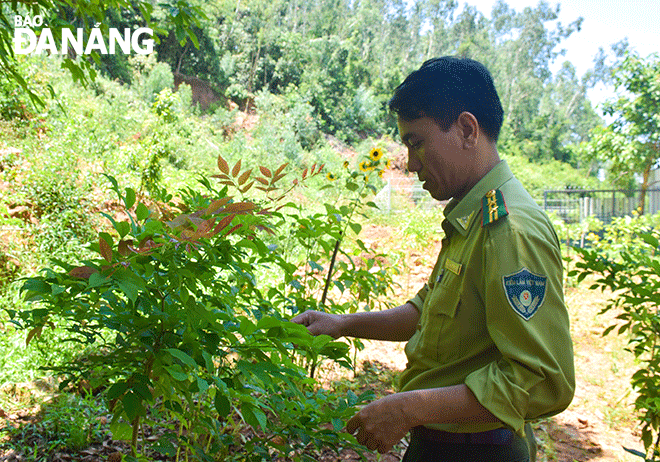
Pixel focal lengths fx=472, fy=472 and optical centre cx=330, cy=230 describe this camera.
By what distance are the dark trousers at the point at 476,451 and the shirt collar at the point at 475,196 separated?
1.54ft

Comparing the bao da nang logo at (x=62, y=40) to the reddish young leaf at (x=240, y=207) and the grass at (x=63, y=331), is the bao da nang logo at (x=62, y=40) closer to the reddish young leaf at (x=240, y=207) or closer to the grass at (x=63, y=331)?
the grass at (x=63, y=331)

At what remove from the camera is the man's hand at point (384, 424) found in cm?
93

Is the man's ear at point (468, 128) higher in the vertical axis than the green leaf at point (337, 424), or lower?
higher

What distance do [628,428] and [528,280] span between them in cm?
283

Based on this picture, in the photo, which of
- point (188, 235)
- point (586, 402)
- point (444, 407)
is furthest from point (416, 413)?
point (586, 402)

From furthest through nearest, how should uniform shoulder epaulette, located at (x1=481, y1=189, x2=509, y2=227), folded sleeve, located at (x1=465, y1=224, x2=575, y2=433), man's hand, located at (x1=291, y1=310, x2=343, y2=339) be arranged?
man's hand, located at (x1=291, y1=310, x2=343, y2=339) → uniform shoulder epaulette, located at (x1=481, y1=189, x2=509, y2=227) → folded sleeve, located at (x1=465, y1=224, x2=575, y2=433)

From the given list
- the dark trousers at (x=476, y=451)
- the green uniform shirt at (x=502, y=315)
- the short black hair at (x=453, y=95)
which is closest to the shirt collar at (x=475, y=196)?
the green uniform shirt at (x=502, y=315)

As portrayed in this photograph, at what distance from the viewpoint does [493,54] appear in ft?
150

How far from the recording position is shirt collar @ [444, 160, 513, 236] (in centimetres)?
108

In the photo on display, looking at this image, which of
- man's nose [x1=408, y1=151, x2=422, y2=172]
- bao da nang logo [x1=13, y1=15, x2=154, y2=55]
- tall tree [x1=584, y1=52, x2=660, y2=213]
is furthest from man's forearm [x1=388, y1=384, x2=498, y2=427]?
tall tree [x1=584, y1=52, x2=660, y2=213]

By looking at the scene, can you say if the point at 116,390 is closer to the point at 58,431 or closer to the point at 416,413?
the point at 416,413

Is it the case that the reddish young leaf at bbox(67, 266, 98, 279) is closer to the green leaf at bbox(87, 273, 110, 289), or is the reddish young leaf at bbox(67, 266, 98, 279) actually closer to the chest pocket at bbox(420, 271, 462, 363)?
the green leaf at bbox(87, 273, 110, 289)

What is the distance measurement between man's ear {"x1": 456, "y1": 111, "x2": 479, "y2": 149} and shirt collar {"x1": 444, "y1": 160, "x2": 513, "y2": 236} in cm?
8

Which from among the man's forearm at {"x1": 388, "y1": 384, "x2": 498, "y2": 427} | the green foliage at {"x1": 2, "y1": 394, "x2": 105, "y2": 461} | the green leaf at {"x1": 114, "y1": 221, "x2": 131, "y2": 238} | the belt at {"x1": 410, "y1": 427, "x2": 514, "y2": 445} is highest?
the green leaf at {"x1": 114, "y1": 221, "x2": 131, "y2": 238}
